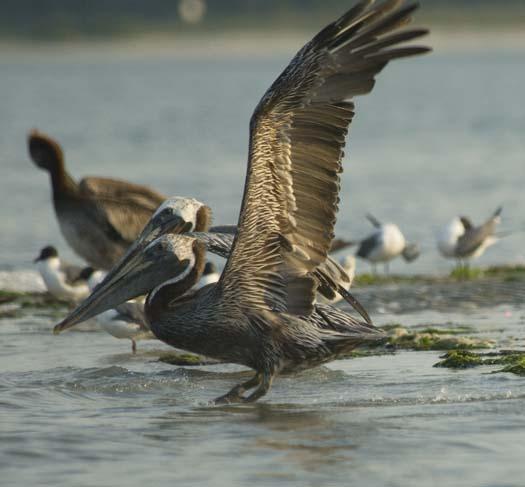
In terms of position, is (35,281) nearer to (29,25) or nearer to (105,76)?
(105,76)

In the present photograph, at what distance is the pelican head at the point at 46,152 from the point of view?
1260 cm

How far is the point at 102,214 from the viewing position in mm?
11859

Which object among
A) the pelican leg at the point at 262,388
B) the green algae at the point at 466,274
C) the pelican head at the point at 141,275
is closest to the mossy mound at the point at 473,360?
the pelican leg at the point at 262,388

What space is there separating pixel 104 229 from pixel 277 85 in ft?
16.9

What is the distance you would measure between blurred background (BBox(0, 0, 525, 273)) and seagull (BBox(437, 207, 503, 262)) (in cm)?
55

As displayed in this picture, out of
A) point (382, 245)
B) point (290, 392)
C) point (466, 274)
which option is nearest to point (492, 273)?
point (466, 274)

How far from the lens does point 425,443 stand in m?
6.13

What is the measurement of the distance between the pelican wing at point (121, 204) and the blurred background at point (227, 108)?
2.14 metres

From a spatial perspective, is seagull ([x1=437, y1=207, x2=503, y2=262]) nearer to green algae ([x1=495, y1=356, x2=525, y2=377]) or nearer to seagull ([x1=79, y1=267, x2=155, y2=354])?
seagull ([x1=79, y1=267, x2=155, y2=354])

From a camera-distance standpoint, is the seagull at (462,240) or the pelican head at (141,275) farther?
the seagull at (462,240)

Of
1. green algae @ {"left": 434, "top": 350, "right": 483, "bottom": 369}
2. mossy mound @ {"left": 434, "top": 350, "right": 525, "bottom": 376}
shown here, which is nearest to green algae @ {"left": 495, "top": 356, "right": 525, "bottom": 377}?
mossy mound @ {"left": 434, "top": 350, "right": 525, "bottom": 376}

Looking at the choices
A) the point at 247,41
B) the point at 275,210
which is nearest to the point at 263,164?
the point at 275,210

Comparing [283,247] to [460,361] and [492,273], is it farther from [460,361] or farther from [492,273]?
[492,273]

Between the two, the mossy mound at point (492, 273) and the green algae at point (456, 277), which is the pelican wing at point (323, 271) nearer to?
the green algae at point (456, 277)
